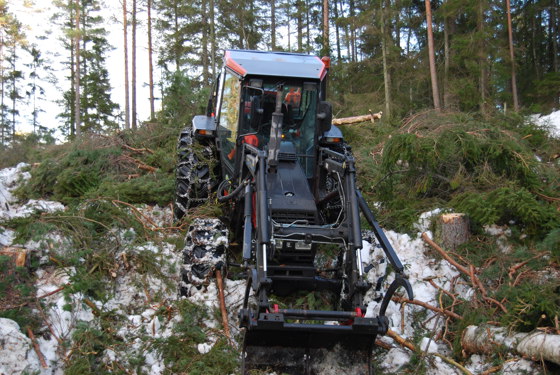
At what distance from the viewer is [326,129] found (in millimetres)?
6664

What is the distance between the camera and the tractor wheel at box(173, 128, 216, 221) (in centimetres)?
766

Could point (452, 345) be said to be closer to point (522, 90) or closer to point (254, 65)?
point (254, 65)

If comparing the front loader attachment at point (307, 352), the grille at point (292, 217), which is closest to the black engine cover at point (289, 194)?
the grille at point (292, 217)

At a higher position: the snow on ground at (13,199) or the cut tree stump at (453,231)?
the snow on ground at (13,199)

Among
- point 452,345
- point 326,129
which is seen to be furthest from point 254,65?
point 452,345

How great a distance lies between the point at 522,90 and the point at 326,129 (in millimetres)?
24924

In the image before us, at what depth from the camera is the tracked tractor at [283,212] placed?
4887mm

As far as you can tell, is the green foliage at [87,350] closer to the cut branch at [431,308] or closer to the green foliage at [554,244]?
the cut branch at [431,308]

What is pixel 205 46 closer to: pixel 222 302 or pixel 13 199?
pixel 13 199

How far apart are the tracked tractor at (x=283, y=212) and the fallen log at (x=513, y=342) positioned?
1067mm

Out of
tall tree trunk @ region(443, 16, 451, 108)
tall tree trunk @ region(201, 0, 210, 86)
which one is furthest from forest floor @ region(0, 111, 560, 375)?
tall tree trunk @ region(201, 0, 210, 86)

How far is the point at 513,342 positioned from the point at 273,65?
4.07 meters

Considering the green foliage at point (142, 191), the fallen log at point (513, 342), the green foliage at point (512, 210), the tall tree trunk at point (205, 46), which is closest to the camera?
the fallen log at point (513, 342)

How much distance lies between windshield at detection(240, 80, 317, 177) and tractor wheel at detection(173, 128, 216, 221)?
1296 millimetres
